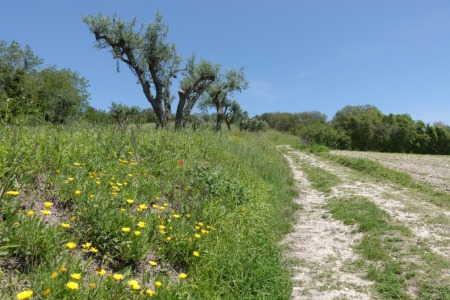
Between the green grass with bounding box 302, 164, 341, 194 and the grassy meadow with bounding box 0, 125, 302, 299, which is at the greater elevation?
the grassy meadow with bounding box 0, 125, 302, 299

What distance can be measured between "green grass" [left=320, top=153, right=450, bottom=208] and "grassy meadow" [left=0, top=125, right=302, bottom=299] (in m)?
6.86

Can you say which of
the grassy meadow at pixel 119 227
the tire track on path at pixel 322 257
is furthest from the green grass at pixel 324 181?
the grassy meadow at pixel 119 227

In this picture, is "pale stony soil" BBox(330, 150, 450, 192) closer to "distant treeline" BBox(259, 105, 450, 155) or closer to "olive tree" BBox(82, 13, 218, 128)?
"olive tree" BBox(82, 13, 218, 128)

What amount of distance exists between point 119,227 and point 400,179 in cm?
1423

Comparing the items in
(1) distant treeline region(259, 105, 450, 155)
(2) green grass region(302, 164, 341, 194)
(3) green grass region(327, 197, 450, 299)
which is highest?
(1) distant treeline region(259, 105, 450, 155)

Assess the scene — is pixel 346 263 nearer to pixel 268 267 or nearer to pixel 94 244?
pixel 268 267

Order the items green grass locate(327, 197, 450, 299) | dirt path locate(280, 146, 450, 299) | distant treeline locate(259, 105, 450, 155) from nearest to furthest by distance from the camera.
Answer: green grass locate(327, 197, 450, 299) → dirt path locate(280, 146, 450, 299) → distant treeline locate(259, 105, 450, 155)

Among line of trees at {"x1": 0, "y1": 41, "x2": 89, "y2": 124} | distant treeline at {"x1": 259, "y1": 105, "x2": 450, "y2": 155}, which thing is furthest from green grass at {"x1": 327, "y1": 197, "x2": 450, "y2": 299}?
distant treeline at {"x1": 259, "y1": 105, "x2": 450, "y2": 155}

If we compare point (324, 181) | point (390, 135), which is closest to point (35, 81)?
point (324, 181)

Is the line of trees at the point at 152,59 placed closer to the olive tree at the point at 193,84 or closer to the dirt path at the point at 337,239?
the olive tree at the point at 193,84

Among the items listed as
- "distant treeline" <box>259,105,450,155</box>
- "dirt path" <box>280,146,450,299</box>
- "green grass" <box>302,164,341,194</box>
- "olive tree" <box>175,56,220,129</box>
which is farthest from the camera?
"distant treeline" <box>259,105,450,155</box>

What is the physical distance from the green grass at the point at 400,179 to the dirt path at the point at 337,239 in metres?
0.61

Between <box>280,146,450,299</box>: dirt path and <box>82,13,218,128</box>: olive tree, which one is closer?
<box>280,146,450,299</box>: dirt path

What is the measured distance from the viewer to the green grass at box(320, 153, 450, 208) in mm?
10930
